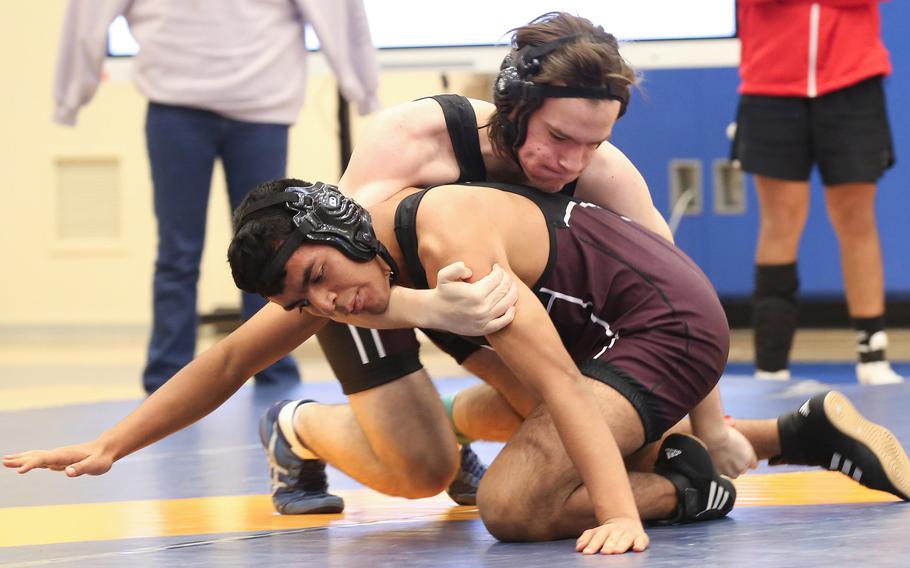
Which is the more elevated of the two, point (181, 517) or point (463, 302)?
point (463, 302)

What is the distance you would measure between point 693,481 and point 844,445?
→ 0.32 m

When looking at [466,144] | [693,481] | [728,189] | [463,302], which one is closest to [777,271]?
[728,189]

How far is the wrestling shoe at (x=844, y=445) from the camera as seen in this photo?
7.45 feet

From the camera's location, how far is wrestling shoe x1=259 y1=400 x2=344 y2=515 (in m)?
2.50

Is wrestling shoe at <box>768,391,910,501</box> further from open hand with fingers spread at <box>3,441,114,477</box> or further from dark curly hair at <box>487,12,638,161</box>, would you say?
open hand with fingers spread at <box>3,441,114,477</box>

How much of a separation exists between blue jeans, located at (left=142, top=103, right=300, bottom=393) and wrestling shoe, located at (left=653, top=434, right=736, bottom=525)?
2235 mm

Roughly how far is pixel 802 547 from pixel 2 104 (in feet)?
20.6

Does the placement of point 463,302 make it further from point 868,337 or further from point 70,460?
point 868,337

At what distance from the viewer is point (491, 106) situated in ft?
8.13

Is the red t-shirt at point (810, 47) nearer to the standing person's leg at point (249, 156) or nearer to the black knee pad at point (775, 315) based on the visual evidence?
the black knee pad at point (775, 315)

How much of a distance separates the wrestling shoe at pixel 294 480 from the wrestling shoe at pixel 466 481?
0.73 ft

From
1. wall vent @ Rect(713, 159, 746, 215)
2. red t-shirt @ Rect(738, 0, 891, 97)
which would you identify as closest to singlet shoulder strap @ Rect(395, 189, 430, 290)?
red t-shirt @ Rect(738, 0, 891, 97)

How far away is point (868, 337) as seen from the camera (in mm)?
4250

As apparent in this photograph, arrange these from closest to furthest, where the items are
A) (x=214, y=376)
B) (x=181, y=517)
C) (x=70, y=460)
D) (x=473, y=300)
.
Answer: (x=473, y=300) < (x=70, y=460) < (x=214, y=376) < (x=181, y=517)
